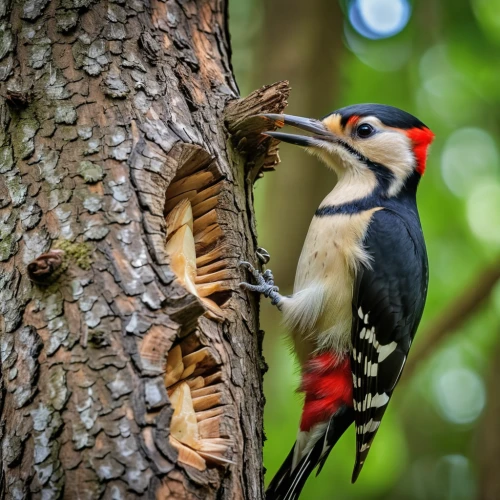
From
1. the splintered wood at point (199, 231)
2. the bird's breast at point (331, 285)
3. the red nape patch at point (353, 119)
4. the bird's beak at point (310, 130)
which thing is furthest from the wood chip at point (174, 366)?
the red nape patch at point (353, 119)

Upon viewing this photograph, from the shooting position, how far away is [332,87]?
15.8ft

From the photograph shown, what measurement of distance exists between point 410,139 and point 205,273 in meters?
1.57

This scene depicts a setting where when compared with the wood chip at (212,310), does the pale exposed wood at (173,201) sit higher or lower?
higher

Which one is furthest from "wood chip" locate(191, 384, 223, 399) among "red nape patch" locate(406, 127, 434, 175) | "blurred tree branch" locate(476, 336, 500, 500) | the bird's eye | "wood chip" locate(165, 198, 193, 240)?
"blurred tree branch" locate(476, 336, 500, 500)

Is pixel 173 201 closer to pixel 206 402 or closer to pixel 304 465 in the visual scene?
pixel 206 402

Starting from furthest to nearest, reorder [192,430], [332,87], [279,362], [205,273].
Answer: [279,362] < [332,87] < [205,273] < [192,430]

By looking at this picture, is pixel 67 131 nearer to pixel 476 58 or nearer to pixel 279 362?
pixel 279 362

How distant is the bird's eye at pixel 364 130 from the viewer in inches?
149

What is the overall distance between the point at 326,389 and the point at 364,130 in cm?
137

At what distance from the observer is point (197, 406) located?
8.27 feet

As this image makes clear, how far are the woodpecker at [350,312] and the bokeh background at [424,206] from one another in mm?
314

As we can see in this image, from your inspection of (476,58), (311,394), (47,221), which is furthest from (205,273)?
(476,58)

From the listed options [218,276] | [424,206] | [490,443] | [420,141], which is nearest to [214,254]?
[218,276]

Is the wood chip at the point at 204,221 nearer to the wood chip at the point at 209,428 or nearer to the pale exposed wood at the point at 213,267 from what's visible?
the pale exposed wood at the point at 213,267
